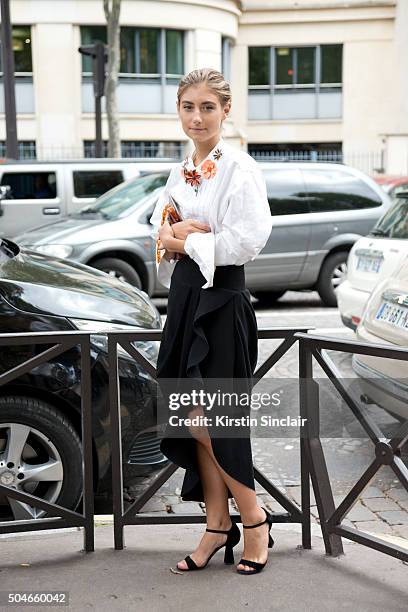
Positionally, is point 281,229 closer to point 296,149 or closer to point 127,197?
point 127,197

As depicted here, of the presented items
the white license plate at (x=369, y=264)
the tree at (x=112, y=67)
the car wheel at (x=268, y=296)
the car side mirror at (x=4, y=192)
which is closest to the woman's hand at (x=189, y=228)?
the white license plate at (x=369, y=264)

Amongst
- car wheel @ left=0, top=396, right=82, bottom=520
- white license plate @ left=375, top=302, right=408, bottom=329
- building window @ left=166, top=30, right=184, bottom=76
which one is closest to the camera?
car wheel @ left=0, top=396, right=82, bottom=520

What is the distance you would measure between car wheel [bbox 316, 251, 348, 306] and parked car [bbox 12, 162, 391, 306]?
1cm

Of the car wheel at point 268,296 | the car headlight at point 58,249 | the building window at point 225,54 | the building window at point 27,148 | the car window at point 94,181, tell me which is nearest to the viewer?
the car headlight at point 58,249

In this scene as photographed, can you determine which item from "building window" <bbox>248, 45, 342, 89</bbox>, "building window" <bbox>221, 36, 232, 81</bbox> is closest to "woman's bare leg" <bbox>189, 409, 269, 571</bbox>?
"building window" <bbox>221, 36, 232, 81</bbox>

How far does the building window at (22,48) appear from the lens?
28.8m

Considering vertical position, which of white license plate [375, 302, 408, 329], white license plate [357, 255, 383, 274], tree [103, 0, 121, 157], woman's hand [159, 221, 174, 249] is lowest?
white license plate [357, 255, 383, 274]

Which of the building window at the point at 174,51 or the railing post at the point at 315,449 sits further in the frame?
the building window at the point at 174,51

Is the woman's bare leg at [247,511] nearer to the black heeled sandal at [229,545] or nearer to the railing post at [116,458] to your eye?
the black heeled sandal at [229,545]

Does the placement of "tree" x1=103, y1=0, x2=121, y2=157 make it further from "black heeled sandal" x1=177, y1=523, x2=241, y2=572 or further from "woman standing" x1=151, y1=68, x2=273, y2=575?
"black heeled sandal" x1=177, y1=523, x2=241, y2=572

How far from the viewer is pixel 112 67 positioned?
22797mm

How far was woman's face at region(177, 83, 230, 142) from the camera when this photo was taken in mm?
3082

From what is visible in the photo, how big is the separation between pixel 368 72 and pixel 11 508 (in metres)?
31.7

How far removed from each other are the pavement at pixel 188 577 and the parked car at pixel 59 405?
1.04 feet
